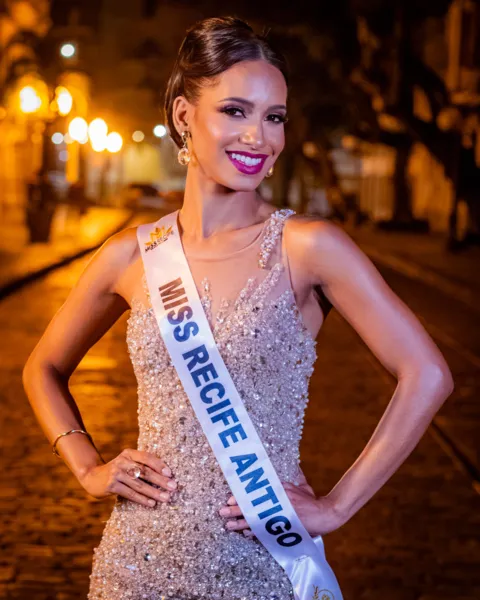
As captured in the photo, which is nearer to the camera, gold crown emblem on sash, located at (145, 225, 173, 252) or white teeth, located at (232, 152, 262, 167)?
white teeth, located at (232, 152, 262, 167)

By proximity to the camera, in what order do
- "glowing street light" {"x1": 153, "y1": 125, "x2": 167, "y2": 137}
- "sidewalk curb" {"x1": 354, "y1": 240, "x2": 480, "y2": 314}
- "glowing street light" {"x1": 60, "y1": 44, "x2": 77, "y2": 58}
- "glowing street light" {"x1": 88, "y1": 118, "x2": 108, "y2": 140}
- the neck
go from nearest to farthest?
the neck → "glowing street light" {"x1": 153, "y1": 125, "x2": 167, "y2": 137} → "sidewalk curb" {"x1": 354, "y1": 240, "x2": 480, "y2": 314} → "glowing street light" {"x1": 60, "y1": 44, "x2": 77, "y2": 58} → "glowing street light" {"x1": 88, "y1": 118, "x2": 108, "y2": 140}

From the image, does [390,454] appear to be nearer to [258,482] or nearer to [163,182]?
[258,482]

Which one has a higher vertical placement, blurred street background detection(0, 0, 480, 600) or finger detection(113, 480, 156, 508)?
finger detection(113, 480, 156, 508)

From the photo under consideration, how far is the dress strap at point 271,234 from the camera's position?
253cm

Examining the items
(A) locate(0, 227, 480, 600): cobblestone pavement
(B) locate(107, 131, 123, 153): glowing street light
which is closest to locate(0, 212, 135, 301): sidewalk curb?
(A) locate(0, 227, 480, 600): cobblestone pavement

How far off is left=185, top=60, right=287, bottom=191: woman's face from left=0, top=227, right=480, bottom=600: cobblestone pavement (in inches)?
139

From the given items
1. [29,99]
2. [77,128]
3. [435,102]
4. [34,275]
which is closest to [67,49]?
[29,99]

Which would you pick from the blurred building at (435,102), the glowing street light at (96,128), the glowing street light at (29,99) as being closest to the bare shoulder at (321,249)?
the glowing street light at (29,99)

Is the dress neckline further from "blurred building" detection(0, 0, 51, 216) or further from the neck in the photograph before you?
"blurred building" detection(0, 0, 51, 216)

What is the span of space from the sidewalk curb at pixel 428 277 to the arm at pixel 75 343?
15.4 metres

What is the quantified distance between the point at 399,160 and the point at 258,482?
47.6 metres

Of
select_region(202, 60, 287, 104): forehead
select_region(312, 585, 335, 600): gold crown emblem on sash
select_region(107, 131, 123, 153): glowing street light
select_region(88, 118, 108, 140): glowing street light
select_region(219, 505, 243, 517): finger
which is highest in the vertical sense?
select_region(202, 60, 287, 104): forehead

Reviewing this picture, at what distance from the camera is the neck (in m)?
2.63

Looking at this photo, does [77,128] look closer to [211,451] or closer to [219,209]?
[219,209]
